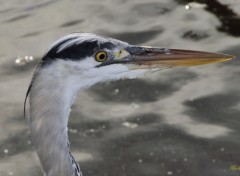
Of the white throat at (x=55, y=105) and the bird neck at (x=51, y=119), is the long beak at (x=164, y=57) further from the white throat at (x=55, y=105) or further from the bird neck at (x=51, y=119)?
the bird neck at (x=51, y=119)

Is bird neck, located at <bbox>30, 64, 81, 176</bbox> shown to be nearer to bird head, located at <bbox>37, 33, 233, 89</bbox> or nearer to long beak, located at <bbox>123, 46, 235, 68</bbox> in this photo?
bird head, located at <bbox>37, 33, 233, 89</bbox>

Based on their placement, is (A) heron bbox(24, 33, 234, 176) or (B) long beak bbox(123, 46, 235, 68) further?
(B) long beak bbox(123, 46, 235, 68)

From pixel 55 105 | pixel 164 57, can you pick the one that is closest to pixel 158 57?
pixel 164 57

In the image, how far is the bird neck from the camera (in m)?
5.09

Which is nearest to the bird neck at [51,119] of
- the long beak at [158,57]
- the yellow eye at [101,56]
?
the yellow eye at [101,56]

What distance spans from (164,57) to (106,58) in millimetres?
490

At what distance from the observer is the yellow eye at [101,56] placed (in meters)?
5.28

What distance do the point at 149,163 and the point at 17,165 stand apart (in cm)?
137

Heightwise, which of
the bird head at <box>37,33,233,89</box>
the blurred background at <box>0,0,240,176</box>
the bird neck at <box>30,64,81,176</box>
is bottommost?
the blurred background at <box>0,0,240,176</box>

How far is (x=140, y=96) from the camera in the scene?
852 cm

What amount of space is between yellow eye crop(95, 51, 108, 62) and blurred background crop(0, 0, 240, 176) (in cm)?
228

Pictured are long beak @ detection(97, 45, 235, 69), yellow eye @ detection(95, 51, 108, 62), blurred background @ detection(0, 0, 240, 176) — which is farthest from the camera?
blurred background @ detection(0, 0, 240, 176)

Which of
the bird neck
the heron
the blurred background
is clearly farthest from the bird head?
the blurred background

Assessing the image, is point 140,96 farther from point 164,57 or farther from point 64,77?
point 64,77
